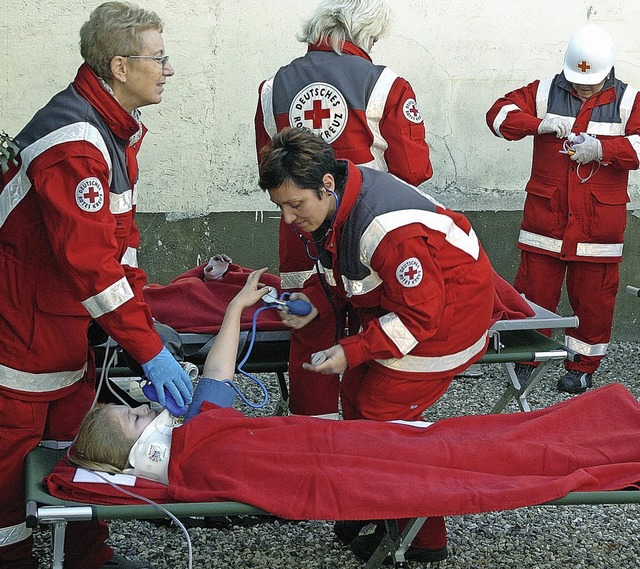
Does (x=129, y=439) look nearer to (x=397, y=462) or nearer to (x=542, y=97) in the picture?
(x=397, y=462)

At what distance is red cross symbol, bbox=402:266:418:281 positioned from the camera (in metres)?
3.00

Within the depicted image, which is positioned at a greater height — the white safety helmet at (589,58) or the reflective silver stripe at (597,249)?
the white safety helmet at (589,58)

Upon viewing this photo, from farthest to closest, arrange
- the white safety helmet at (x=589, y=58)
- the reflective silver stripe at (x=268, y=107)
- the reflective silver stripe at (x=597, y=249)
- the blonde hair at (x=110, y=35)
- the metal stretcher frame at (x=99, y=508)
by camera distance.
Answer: the reflective silver stripe at (x=597, y=249) < the white safety helmet at (x=589, y=58) < the reflective silver stripe at (x=268, y=107) < the blonde hair at (x=110, y=35) < the metal stretcher frame at (x=99, y=508)

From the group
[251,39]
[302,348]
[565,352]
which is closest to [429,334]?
[302,348]

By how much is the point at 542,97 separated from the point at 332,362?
2.70 meters

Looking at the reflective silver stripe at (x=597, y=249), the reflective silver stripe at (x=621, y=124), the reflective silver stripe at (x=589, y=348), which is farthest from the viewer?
the reflective silver stripe at (x=589, y=348)

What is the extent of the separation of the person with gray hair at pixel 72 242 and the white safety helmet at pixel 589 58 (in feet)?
8.89

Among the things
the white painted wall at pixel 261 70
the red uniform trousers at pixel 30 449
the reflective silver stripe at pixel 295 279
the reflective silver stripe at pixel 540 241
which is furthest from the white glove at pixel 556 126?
the red uniform trousers at pixel 30 449

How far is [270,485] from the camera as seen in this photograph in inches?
107

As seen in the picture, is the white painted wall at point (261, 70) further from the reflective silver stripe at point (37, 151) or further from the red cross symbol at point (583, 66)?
the reflective silver stripe at point (37, 151)

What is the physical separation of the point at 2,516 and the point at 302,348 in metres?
1.22

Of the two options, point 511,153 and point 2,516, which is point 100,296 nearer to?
point 2,516

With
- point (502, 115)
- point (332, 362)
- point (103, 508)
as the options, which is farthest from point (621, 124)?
point (103, 508)

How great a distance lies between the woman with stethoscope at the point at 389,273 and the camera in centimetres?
302
